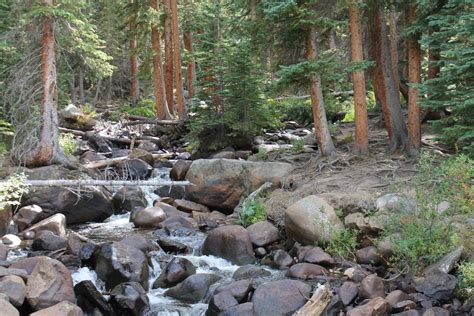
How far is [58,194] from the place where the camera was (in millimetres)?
12883

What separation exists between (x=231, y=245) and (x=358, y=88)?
16.9ft

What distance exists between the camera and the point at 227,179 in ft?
44.5

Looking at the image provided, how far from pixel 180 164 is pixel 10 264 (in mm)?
7360

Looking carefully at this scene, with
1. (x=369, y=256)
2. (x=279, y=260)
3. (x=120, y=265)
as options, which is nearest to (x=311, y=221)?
→ (x=279, y=260)

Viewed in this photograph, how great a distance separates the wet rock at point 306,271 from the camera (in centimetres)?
886

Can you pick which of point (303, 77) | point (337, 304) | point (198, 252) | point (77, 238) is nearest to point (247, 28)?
point (303, 77)

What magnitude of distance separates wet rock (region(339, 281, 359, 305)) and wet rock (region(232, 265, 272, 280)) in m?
1.76

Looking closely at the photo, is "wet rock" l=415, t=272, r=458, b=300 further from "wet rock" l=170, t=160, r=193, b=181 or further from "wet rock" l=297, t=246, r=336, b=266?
"wet rock" l=170, t=160, r=193, b=181

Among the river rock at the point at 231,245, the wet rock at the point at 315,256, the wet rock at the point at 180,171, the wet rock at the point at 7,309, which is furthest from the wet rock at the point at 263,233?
the wet rock at the point at 7,309

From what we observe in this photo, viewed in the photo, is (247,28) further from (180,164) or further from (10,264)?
(10,264)

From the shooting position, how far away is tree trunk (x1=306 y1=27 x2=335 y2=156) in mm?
12133

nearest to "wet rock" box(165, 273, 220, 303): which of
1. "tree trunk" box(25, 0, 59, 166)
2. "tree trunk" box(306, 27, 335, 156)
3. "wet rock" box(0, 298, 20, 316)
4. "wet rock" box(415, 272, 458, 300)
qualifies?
"wet rock" box(0, 298, 20, 316)

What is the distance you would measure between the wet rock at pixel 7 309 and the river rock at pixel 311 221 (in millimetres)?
5458

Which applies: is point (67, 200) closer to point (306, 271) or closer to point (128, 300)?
point (128, 300)
